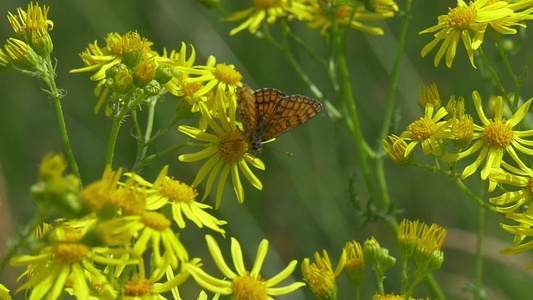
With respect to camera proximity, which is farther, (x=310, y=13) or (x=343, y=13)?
(x=343, y=13)

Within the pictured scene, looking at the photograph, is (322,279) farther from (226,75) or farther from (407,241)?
(226,75)

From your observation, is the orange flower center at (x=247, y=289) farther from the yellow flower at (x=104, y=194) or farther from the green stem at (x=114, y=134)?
the green stem at (x=114, y=134)

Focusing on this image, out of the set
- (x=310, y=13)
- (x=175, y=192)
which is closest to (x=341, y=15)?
(x=310, y=13)

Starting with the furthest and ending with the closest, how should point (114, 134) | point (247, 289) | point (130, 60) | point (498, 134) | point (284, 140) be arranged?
point (284, 140)
point (498, 134)
point (130, 60)
point (114, 134)
point (247, 289)

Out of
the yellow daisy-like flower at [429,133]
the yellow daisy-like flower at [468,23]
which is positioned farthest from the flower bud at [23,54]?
the yellow daisy-like flower at [468,23]

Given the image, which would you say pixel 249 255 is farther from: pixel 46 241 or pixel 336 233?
pixel 46 241

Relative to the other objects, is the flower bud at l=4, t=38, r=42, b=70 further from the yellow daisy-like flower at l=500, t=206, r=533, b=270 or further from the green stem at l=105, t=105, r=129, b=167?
the yellow daisy-like flower at l=500, t=206, r=533, b=270
